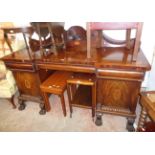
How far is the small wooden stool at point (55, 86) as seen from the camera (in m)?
1.65

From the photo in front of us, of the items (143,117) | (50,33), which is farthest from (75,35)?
(143,117)

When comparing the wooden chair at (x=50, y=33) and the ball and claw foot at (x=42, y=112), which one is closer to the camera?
the wooden chair at (x=50, y=33)

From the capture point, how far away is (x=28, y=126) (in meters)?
1.74

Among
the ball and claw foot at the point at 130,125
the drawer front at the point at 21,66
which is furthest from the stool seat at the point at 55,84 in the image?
the ball and claw foot at the point at 130,125

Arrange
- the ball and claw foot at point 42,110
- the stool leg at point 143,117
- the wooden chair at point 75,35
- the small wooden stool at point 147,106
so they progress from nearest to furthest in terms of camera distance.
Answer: the small wooden stool at point 147,106 < the stool leg at point 143,117 < the wooden chair at point 75,35 < the ball and claw foot at point 42,110

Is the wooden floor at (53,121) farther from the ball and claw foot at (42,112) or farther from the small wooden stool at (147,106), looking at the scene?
the small wooden stool at (147,106)

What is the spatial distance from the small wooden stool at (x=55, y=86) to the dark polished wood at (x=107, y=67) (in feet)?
0.47

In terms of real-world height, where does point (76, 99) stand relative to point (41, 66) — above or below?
below

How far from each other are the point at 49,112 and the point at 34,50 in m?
0.92

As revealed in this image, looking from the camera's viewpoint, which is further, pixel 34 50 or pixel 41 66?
pixel 34 50

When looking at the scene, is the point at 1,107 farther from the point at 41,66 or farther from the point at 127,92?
the point at 127,92

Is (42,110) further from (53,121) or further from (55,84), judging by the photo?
(55,84)
